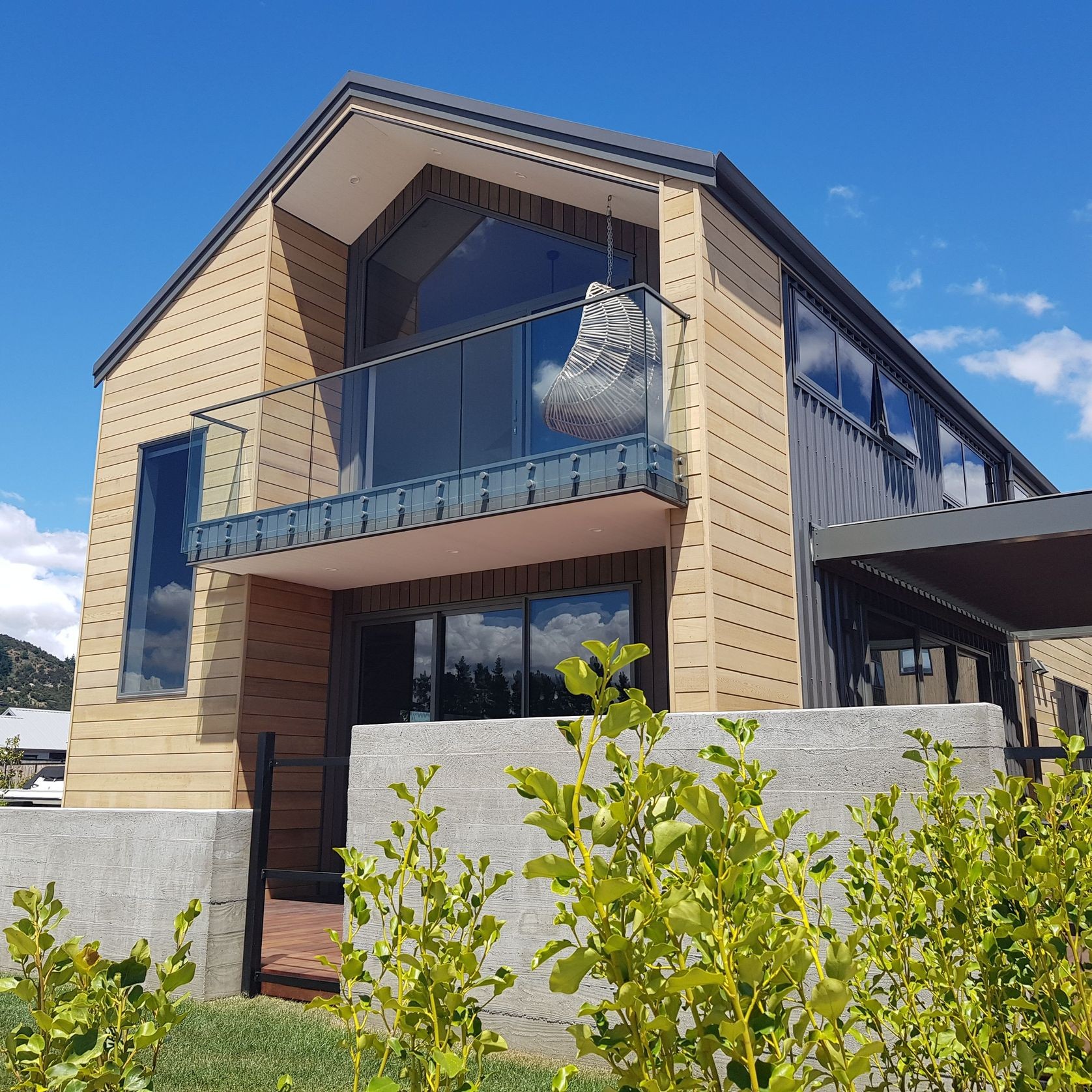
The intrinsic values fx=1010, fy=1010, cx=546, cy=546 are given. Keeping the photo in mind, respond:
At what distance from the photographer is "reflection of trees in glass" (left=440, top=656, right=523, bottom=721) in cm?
968

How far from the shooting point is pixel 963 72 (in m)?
14.2

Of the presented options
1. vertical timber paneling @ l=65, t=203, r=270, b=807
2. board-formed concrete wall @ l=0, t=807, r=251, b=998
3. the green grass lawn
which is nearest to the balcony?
vertical timber paneling @ l=65, t=203, r=270, b=807

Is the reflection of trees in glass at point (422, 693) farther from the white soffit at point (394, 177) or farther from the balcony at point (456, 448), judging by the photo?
the white soffit at point (394, 177)

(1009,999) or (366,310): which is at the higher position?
(366,310)

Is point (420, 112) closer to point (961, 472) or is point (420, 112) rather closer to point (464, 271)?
point (464, 271)

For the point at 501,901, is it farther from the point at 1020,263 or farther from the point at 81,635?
the point at 1020,263

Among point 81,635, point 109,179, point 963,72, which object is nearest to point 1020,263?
point 963,72

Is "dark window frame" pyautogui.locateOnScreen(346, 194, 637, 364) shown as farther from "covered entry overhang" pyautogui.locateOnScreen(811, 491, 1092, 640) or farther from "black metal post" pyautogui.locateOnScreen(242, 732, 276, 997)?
"black metal post" pyautogui.locateOnScreen(242, 732, 276, 997)

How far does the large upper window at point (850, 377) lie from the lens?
9859mm

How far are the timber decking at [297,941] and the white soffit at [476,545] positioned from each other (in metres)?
3.11

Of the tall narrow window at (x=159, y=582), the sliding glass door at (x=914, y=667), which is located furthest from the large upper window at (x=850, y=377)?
the tall narrow window at (x=159, y=582)

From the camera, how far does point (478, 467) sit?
8062 millimetres

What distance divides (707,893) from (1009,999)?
40.6 inches

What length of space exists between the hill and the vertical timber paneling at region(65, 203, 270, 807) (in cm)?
6747
